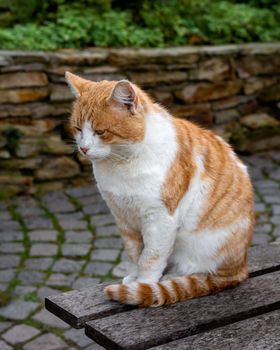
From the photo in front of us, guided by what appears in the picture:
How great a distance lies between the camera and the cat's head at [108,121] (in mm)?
2529

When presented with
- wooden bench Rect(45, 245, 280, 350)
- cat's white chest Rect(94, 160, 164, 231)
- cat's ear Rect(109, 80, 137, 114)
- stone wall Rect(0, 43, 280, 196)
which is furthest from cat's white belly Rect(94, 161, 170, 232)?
stone wall Rect(0, 43, 280, 196)

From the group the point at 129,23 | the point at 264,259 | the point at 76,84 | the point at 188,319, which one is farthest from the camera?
the point at 129,23

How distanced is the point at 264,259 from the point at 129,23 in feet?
12.6

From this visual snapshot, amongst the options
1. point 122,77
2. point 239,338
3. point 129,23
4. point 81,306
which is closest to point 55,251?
point 122,77

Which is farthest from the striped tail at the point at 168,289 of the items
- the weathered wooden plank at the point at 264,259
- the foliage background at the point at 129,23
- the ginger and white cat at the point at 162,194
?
the foliage background at the point at 129,23

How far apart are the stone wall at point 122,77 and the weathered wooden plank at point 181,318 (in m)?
3.32

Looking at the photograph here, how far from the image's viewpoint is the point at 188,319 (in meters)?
2.46

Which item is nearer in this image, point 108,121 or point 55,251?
point 108,121

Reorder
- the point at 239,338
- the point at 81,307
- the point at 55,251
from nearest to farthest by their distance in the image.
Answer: the point at 239,338 < the point at 81,307 < the point at 55,251

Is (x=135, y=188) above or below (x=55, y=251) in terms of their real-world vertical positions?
above

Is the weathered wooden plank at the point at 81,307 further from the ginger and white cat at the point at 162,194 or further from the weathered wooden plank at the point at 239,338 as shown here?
the weathered wooden plank at the point at 239,338

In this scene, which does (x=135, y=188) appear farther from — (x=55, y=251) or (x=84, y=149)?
(x=55, y=251)

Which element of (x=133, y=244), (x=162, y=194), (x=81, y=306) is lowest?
(x=81, y=306)

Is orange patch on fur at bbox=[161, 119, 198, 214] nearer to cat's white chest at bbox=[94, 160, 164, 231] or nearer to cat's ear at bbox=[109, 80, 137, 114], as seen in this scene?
cat's white chest at bbox=[94, 160, 164, 231]
